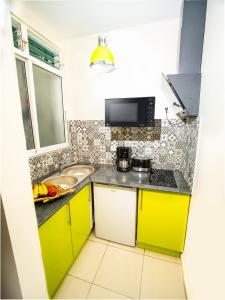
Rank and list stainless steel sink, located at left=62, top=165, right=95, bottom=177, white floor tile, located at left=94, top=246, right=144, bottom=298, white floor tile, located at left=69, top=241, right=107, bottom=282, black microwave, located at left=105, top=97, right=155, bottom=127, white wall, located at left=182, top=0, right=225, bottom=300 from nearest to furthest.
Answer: white wall, located at left=182, top=0, right=225, bottom=300 < white floor tile, located at left=94, top=246, right=144, bottom=298 < white floor tile, located at left=69, top=241, right=107, bottom=282 < black microwave, located at left=105, top=97, right=155, bottom=127 < stainless steel sink, located at left=62, top=165, right=95, bottom=177

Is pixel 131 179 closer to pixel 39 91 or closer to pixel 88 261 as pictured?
pixel 88 261

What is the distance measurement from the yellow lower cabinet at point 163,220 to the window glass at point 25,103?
1295mm

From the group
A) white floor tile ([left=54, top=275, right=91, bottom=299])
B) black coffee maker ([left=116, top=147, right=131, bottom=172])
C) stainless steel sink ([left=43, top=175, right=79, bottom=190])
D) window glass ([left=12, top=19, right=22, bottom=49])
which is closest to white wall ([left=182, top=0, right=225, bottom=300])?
black coffee maker ([left=116, top=147, right=131, bottom=172])

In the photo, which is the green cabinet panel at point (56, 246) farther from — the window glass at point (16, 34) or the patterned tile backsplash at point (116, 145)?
the window glass at point (16, 34)

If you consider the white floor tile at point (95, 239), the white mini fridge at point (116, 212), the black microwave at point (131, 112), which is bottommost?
the white floor tile at point (95, 239)

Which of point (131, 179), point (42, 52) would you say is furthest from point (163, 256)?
point (42, 52)

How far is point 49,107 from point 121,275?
→ 6.56 ft

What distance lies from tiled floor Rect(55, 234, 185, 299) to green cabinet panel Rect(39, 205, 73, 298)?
0.20m

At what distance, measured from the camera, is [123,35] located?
172 centimetres

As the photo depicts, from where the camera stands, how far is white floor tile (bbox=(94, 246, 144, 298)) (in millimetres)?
1266

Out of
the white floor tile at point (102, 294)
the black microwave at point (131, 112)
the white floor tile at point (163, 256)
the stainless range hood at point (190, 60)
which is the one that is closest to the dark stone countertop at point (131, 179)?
the black microwave at point (131, 112)

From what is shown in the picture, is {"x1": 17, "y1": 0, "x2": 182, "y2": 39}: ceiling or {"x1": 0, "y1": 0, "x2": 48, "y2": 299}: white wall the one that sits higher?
{"x1": 17, "y1": 0, "x2": 182, "y2": 39}: ceiling

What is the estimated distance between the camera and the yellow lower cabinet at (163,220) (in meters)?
1.38

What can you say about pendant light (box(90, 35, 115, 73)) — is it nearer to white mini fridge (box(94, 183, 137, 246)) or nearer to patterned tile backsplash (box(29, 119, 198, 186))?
patterned tile backsplash (box(29, 119, 198, 186))
